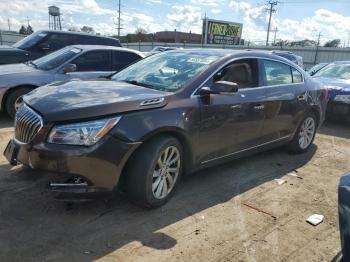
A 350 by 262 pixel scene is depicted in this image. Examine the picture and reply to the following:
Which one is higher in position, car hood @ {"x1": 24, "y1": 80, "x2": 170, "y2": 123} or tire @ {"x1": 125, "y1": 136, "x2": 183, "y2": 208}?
car hood @ {"x1": 24, "y1": 80, "x2": 170, "y2": 123}

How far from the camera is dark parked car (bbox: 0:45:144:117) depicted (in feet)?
23.2

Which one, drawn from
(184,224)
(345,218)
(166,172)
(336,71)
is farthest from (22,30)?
(345,218)

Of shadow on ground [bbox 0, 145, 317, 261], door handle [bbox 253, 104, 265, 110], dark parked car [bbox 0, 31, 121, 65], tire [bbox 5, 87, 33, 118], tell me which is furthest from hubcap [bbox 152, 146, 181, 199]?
dark parked car [bbox 0, 31, 121, 65]

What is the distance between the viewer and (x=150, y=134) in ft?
11.8

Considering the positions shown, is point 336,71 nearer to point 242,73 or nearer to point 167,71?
point 242,73

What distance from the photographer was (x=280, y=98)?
17.5 ft

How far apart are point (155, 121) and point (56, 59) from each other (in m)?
4.85

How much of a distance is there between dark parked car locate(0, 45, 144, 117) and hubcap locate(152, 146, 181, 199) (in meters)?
3.86

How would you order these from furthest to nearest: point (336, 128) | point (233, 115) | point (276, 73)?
point (336, 128), point (276, 73), point (233, 115)

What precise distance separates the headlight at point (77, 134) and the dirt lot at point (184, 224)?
589mm

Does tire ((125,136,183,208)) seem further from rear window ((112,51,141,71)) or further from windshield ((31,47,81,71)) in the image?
rear window ((112,51,141,71))

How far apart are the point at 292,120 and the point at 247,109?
136cm

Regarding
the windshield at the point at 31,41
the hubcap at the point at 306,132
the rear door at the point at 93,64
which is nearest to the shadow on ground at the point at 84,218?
the hubcap at the point at 306,132

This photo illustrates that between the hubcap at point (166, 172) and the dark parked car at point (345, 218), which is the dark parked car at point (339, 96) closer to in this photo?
the hubcap at point (166, 172)
